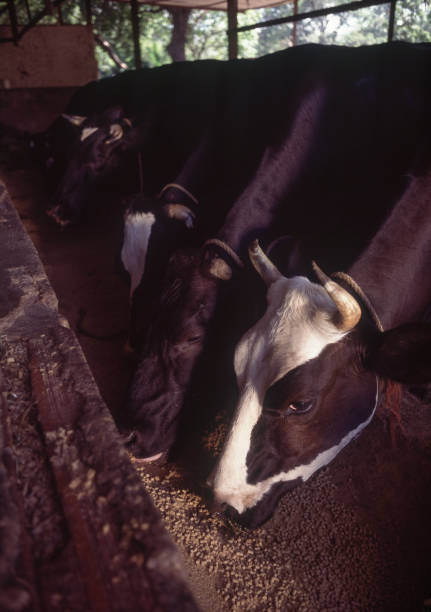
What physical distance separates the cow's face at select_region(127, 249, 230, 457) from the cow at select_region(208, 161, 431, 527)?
0.47 meters

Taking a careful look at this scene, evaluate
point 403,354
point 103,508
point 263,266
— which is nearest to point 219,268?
point 263,266

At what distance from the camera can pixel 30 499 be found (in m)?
1.00

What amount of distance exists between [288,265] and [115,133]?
412 centimetres

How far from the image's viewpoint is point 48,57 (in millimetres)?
8672

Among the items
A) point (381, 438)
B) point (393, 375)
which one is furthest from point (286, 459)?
point (381, 438)

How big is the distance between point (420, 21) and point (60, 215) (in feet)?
17.1

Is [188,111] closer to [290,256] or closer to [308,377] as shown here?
[290,256]

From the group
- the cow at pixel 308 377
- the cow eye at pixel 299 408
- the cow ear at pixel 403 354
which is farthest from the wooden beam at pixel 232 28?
the cow eye at pixel 299 408

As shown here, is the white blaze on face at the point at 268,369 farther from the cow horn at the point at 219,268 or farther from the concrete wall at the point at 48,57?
the concrete wall at the point at 48,57

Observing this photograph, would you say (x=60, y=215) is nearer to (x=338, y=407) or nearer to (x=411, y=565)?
(x=338, y=407)

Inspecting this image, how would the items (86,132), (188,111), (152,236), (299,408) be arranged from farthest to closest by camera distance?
(86,132)
(188,111)
(152,236)
(299,408)

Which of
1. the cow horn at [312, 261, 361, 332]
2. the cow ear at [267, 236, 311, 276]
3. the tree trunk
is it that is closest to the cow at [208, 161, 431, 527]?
the cow horn at [312, 261, 361, 332]

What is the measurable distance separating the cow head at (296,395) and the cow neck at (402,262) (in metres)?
0.17

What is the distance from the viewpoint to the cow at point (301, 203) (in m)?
2.36
